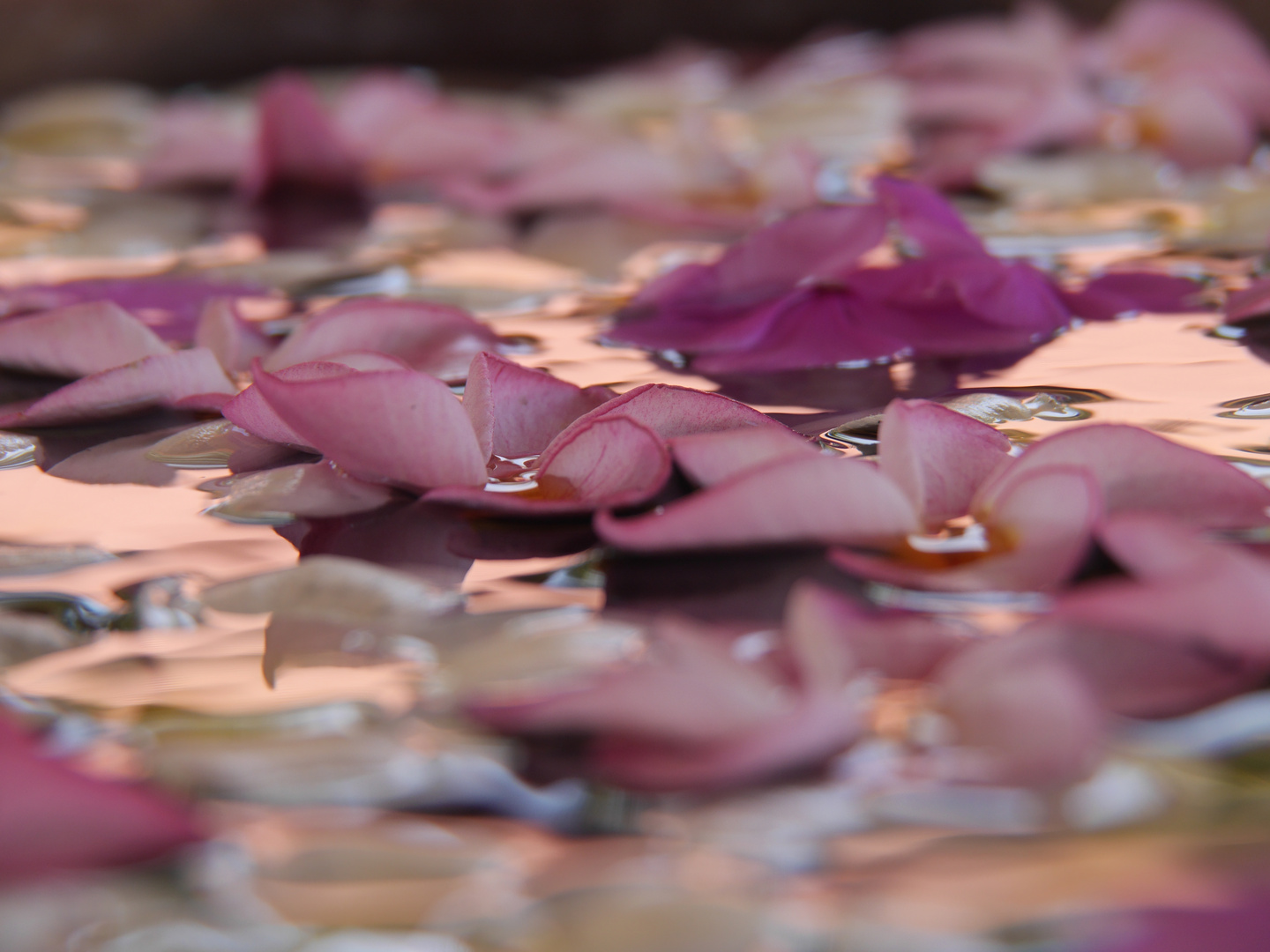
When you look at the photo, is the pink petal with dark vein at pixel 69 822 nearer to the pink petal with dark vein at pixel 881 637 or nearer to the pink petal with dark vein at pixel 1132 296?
the pink petal with dark vein at pixel 881 637

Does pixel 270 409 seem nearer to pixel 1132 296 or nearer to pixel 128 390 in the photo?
pixel 128 390

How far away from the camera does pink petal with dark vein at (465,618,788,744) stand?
0.86 ft

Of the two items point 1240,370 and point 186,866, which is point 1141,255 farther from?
point 186,866

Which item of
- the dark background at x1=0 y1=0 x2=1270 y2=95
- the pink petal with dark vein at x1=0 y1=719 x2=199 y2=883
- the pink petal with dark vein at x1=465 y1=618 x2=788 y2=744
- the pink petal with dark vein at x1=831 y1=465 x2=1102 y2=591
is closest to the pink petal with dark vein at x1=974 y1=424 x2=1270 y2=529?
the pink petal with dark vein at x1=831 y1=465 x2=1102 y2=591

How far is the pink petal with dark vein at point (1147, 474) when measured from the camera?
0.36m

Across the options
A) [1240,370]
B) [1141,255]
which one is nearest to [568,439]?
[1240,370]

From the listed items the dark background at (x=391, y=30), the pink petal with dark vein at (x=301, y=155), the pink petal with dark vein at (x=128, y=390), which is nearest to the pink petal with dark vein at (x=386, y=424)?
the pink petal with dark vein at (x=128, y=390)

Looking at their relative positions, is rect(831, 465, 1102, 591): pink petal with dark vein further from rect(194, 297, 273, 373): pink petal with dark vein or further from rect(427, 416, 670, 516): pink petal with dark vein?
rect(194, 297, 273, 373): pink petal with dark vein

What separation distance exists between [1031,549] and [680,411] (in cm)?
13

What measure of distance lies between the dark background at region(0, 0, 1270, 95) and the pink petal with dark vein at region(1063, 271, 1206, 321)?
3.46 ft

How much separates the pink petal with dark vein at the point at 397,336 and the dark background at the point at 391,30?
3.94 ft

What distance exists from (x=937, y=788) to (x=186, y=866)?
0.48ft

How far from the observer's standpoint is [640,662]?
302 millimetres

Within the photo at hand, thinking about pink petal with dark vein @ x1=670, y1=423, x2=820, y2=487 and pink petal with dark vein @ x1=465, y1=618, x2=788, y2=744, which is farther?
pink petal with dark vein @ x1=670, y1=423, x2=820, y2=487
